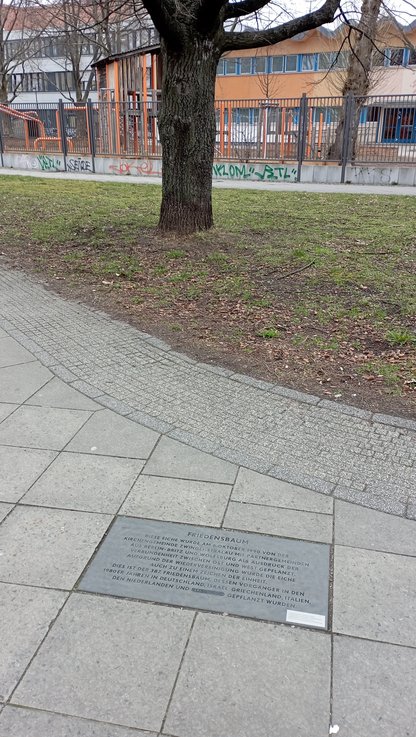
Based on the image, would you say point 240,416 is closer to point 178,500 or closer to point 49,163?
point 178,500

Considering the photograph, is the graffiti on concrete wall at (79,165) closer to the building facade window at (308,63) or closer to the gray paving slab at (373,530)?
the gray paving slab at (373,530)

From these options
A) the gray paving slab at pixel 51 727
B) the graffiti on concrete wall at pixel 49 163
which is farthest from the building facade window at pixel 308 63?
the gray paving slab at pixel 51 727

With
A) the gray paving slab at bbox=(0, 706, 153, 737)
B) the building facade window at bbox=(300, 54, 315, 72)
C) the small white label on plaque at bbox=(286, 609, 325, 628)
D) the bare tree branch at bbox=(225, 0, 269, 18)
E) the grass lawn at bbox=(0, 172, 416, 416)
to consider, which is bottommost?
the gray paving slab at bbox=(0, 706, 153, 737)

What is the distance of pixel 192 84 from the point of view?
8266mm

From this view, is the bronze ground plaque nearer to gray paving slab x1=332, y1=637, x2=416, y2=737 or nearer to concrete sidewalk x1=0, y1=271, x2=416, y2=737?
concrete sidewalk x1=0, y1=271, x2=416, y2=737

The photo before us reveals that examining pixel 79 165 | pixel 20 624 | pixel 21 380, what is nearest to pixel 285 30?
pixel 21 380

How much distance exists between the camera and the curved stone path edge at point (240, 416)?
11.3 feet

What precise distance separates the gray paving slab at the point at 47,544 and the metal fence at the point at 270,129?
16612mm

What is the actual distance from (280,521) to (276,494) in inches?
9.3

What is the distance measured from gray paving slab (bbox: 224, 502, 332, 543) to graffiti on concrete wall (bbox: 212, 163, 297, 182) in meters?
16.8

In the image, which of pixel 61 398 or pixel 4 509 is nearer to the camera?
pixel 4 509

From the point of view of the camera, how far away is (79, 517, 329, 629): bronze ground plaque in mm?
2512

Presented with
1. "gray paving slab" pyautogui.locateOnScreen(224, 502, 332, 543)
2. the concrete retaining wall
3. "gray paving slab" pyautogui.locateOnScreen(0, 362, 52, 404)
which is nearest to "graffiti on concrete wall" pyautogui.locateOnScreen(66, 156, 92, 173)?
the concrete retaining wall

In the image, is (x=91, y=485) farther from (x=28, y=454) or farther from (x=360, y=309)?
(x=360, y=309)
